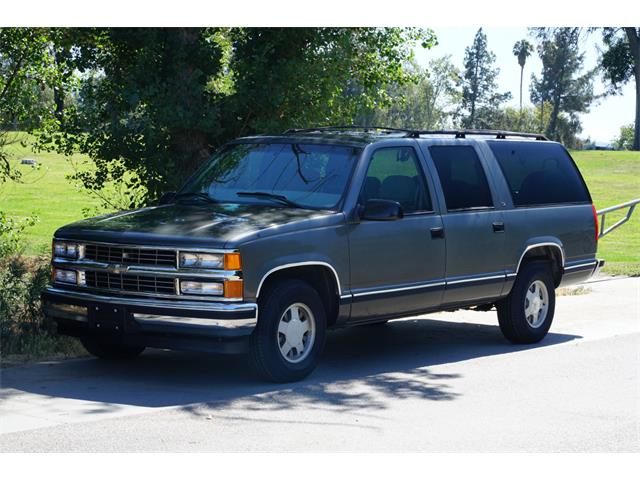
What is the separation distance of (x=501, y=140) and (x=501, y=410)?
13.5 feet

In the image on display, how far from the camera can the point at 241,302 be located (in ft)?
28.2

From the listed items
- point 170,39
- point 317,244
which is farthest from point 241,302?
point 170,39

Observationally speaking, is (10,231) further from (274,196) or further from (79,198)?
(79,198)

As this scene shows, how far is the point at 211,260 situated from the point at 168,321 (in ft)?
1.86

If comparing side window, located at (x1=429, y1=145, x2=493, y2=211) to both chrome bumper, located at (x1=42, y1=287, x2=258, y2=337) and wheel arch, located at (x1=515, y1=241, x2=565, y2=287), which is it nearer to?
wheel arch, located at (x1=515, y1=241, x2=565, y2=287)

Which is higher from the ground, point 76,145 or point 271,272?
point 76,145

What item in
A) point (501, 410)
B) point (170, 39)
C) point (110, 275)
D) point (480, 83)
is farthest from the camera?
point (480, 83)

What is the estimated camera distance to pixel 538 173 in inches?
473

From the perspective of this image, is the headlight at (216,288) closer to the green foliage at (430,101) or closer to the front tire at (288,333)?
the front tire at (288,333)

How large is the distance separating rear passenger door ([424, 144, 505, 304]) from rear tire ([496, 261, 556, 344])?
0.36m

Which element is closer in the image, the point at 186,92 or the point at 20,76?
the point at 186,92

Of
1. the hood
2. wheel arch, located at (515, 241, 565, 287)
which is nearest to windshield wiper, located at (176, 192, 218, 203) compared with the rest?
the hood

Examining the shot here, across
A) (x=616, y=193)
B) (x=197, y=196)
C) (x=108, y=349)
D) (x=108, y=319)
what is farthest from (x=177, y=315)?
(x=616, y=193)

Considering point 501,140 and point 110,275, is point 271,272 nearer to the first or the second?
point 110,275
